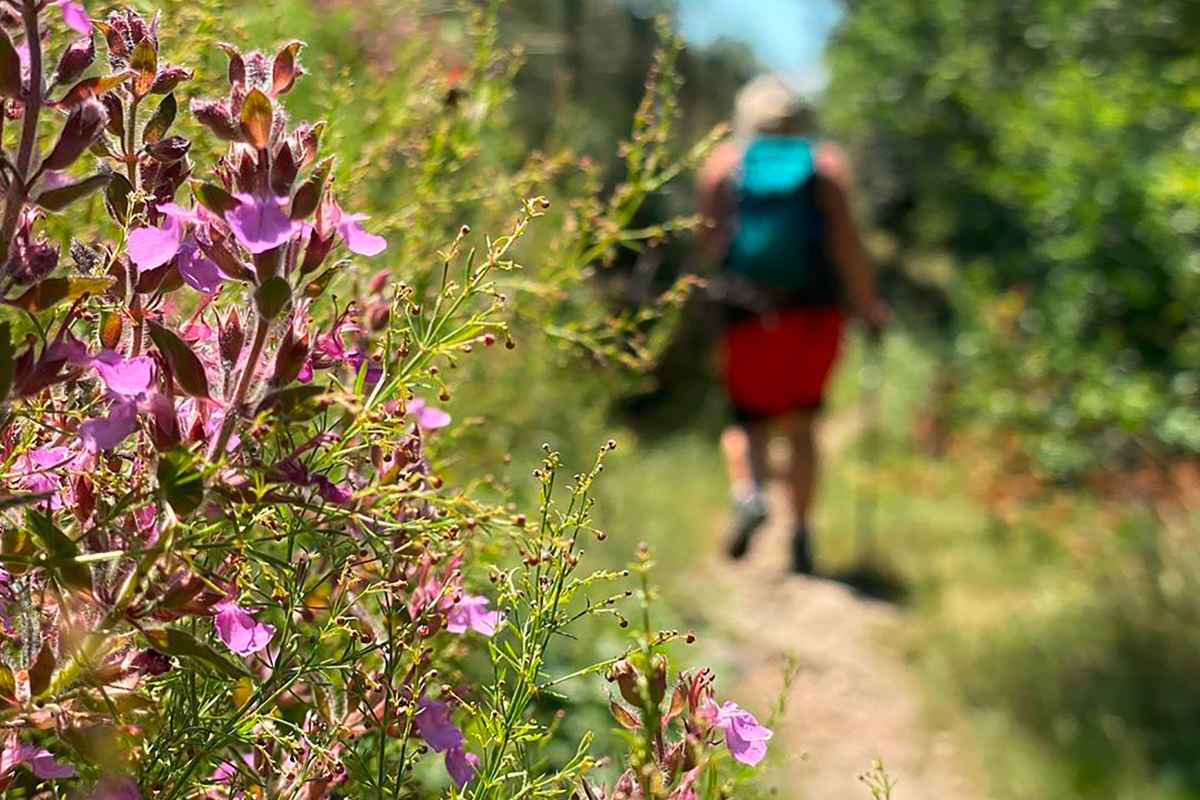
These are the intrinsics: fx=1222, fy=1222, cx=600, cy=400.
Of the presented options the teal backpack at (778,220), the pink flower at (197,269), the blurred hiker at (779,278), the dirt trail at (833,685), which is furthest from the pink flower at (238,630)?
the teal backpack at (778,220)

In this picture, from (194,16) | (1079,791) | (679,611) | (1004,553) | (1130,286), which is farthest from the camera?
(1004,553)

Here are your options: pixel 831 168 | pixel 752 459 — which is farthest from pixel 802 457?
pixel 831 168

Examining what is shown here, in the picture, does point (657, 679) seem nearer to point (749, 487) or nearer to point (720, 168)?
point (720, 168)

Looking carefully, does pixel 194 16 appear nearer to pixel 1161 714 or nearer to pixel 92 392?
pixel 92 392

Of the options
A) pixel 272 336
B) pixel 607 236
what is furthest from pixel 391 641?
pixel 607 236

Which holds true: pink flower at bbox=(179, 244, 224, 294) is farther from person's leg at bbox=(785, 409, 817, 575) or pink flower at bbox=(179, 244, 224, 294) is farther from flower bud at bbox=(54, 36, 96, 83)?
person's leg at bbox=(785, 409, 817, 575)

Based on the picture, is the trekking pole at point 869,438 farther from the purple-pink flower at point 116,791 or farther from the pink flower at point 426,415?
the purple-pink flower at point 116,791

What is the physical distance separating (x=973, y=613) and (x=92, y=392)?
16.2 ft

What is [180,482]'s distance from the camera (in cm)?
71

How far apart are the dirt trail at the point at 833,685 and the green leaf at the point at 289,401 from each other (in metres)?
2.94

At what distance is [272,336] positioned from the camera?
804 mm

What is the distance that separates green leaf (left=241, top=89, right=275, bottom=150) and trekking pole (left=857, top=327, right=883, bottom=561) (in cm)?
501

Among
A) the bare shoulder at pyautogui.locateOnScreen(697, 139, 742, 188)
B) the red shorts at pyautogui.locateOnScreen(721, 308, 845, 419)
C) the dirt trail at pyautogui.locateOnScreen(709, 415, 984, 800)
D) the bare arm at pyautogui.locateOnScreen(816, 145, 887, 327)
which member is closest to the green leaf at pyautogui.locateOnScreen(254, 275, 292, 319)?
the dirt trail at pyautogui.locateOnScreen(709, 415, 984, 800)

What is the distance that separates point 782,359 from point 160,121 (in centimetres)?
472
